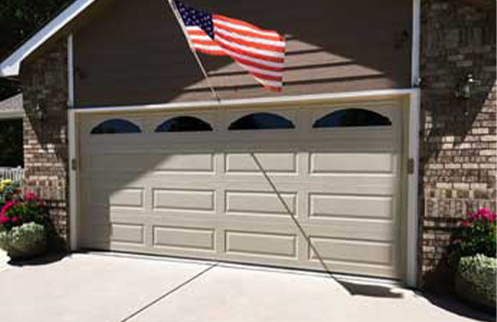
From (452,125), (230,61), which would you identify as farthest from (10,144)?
(452,125)

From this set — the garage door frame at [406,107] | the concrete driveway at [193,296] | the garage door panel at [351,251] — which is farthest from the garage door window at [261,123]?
the concrete driveway at [193,296]

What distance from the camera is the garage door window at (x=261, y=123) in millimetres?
4270

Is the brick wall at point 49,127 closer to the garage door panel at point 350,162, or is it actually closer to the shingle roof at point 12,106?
the garage door panel at point 350,162

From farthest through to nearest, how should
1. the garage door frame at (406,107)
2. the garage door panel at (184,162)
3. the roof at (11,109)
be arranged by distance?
the roof at (11,109) < the garage door panel at (184,162) < the garage door frame at (406,107)

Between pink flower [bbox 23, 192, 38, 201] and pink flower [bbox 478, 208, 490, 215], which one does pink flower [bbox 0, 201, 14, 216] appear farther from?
pink flower [bbox 478, 208, 490, 215]

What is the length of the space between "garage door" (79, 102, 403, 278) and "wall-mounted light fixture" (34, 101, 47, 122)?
0.66 m

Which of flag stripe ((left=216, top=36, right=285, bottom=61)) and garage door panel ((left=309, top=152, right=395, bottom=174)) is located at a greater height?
flag stripe ((left=216, top=36, right=285, bottom=61))

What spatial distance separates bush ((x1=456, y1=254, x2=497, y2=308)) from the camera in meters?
3.00

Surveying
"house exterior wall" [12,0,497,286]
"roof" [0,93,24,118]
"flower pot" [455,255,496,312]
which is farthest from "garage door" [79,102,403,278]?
"roof" [0,93,24,118]

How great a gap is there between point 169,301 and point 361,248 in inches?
94.1

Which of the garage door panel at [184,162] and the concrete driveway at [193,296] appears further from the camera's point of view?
the garage door panel at [184,162]

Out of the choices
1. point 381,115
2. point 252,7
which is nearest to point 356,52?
point 381,115

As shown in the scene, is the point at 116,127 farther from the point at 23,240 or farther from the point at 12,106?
the point at 12,106

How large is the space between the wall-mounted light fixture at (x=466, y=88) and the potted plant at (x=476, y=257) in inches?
48.7
